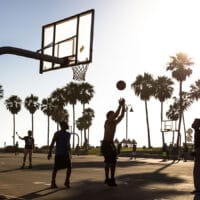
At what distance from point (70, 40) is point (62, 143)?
14.6 feet

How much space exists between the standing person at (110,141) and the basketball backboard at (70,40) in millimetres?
2993

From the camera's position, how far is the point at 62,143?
43.8ft

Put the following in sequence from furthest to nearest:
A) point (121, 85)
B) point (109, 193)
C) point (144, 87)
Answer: point (144, 87) < point (121, 85) < point (109, 193)

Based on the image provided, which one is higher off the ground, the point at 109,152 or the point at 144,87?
the point at 144,87

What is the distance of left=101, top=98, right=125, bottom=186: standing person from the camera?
1289 cm

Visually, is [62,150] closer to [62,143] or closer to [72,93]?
[62,143]

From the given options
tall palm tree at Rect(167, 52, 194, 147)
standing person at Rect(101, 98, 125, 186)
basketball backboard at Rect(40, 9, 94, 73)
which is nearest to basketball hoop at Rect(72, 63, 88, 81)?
basketball backboard at Rect(40, 9, 94, 73)

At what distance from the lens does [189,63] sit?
243 feet

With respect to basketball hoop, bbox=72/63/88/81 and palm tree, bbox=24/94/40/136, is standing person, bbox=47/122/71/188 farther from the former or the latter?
palm tree, bbox=24/94/40/136

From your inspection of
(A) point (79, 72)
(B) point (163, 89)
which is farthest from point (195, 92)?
(A) point (79, 72)

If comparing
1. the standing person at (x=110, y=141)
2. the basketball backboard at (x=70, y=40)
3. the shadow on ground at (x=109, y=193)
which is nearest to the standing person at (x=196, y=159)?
the shadow on ground at (x=109, y=193)

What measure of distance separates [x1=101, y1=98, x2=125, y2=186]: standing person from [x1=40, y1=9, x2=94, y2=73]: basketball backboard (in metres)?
2.99

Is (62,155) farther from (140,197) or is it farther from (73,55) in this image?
(73,55)

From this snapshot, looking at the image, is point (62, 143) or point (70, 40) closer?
point (62, 143)
